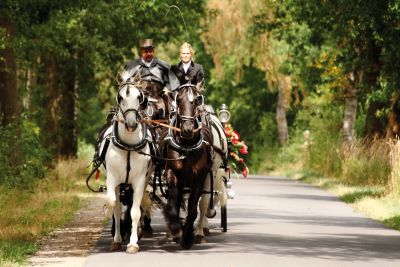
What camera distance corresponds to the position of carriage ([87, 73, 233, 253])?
17.3 metres

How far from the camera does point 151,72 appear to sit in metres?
19.6

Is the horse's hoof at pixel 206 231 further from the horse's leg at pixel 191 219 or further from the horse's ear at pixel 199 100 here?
the horse's ear at pixel 199 100

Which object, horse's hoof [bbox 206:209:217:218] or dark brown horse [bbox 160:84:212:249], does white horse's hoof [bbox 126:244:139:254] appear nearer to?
dark brown horse [bbox 160:84:212:249]

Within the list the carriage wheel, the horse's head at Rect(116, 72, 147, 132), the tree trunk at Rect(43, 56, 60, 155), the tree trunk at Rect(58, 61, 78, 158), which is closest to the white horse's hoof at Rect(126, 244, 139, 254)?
the horse's head at Rect(116, 72, 147, 132)

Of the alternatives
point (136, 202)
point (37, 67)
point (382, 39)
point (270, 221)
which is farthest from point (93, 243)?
point (37, 67)

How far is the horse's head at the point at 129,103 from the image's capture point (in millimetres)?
17141

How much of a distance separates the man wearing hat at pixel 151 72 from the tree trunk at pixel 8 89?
34.2ft

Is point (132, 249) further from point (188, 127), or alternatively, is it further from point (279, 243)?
point (279, 243)

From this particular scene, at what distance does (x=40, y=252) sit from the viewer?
17156 millimetres

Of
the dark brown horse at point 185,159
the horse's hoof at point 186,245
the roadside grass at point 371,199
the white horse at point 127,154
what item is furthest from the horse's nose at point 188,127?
the roadside grass at point 371,199

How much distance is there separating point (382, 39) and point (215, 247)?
428 inches

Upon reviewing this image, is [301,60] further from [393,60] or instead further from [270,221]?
[270,221]

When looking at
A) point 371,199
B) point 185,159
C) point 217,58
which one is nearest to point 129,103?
point 185,159

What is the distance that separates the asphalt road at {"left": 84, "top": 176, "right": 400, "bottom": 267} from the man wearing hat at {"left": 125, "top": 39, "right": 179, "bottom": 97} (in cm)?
230
